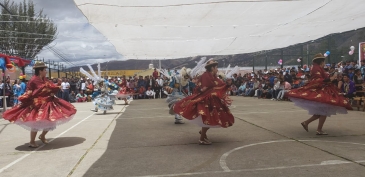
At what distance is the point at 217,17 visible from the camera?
26.4 ft

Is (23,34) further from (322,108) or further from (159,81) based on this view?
(322,108)

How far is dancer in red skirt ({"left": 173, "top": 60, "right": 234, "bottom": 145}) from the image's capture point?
590cm

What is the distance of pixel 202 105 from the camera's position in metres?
5.99

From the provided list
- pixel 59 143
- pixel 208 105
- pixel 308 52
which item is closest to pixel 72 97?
pixel 308 52

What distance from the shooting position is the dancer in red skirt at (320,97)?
6.55 metres

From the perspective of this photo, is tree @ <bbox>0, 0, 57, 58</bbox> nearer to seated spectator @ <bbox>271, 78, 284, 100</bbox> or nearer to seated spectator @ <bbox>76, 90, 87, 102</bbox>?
seated spectator @ <bbox>76, 90, 87, 102</bbox>

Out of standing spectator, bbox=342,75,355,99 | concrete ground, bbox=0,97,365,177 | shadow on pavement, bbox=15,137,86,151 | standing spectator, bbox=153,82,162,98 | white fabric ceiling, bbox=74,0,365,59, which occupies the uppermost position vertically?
white fabric ceiling, bbox=74,0,365,59

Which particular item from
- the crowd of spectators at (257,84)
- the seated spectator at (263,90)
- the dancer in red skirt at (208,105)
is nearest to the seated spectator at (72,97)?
the crowd of spectators at (257,84)

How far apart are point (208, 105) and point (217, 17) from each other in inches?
116

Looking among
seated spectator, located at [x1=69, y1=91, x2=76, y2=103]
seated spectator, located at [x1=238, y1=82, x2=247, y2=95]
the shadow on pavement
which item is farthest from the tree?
the shadow on pavement

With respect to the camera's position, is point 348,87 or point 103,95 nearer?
point 348,87

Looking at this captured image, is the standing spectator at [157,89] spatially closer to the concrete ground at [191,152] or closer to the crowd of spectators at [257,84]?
the crowd of spectators at [257,84]

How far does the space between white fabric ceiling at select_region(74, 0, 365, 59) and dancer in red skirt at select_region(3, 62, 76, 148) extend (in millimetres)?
1665

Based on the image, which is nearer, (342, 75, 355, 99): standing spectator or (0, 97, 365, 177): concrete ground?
(0, 97, 365, 177): concrete ground
